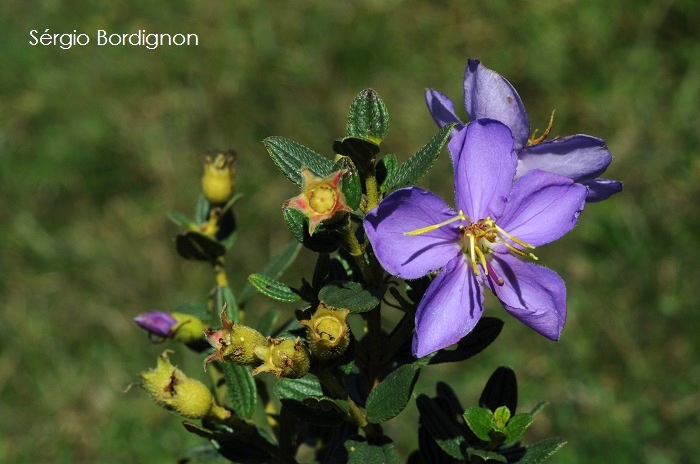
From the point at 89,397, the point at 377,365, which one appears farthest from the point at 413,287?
the point at 89,397

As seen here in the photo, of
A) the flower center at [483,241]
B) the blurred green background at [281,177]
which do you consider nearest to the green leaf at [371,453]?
the flower center at [483,241]

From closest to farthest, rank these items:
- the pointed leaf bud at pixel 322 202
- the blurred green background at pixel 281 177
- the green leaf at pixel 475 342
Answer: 1. the pointed leaf bud at pixel 322 202
2. the green leaf at pixel 475 342
3. the blurred green background at pixel 281 177

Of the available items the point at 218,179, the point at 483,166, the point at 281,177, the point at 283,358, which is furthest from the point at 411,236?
the point at 281,177

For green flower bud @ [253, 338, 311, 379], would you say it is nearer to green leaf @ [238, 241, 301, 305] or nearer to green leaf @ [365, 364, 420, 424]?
green leaf @ [365, 364, 420, 424]

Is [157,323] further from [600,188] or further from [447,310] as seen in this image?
[600,188]

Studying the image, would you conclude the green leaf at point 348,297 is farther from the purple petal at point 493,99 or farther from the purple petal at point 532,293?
the purple petal at point 493,99

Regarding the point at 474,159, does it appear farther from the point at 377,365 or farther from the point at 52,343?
the point at 52,343

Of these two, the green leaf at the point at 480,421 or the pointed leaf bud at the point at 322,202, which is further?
the green leaf at the point at 480,421

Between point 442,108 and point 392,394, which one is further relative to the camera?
point 442,108
